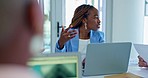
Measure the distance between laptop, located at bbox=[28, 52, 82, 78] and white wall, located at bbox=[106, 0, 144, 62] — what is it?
2537 mm

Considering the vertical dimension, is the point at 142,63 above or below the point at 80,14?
below

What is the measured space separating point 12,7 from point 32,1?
22mm

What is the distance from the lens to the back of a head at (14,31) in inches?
9.4

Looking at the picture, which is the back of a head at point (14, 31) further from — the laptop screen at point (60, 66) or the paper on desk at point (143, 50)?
the paper on desk at point (143, 50)

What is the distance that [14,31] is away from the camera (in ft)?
0.79

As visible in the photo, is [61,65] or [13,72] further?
[61,65]

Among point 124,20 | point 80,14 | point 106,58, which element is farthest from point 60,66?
point 124,20

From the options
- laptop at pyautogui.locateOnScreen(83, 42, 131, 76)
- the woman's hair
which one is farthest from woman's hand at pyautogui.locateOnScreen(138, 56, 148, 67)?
the woman's hair

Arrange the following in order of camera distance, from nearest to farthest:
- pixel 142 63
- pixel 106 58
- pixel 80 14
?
pixel 106 58 < pixel 142 63 < pixel 80 14

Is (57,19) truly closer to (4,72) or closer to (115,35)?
(115,35)

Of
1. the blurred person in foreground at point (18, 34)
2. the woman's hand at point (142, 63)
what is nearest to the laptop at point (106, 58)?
the woman's hand at point (142, 63)

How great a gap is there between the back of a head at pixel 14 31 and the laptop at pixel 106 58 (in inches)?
46.6

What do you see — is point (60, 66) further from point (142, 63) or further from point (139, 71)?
point (142, 63)

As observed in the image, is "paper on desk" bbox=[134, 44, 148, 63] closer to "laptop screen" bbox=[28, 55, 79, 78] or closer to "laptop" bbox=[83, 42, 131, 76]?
"laptop" bbox=[83, 42, 131, 76]
